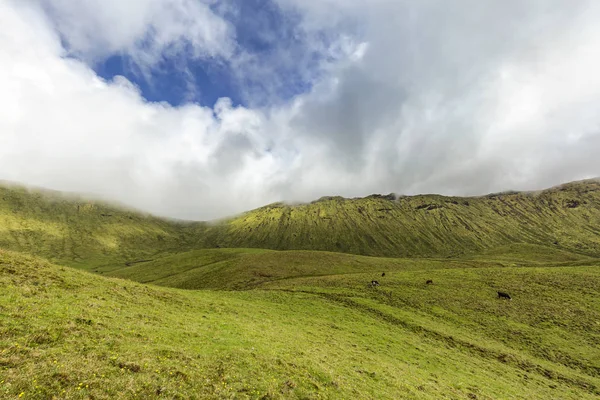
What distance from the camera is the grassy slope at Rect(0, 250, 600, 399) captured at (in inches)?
655

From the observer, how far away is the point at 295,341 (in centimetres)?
3159

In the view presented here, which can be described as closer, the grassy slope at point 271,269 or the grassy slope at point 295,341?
the grassy slope at point 295,341

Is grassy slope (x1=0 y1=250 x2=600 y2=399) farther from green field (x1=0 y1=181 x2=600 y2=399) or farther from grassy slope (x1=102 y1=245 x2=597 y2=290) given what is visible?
grassy slope (x1=102 y1=245 x2=597 y2=290)

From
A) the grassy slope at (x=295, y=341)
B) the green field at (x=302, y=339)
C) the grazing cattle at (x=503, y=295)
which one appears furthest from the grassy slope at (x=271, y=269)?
the grazing cattle at (x=503, y=295)

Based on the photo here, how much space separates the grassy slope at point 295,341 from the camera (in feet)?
54.5

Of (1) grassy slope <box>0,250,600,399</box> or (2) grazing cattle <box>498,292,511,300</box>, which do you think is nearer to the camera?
(1) grassy slope <box>0,250,600,399</box>

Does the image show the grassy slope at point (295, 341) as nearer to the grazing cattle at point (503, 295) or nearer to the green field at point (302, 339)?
the green field at point (302, 339)

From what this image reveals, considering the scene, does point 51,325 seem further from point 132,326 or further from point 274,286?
point 274,286

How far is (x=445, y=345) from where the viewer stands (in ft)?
134

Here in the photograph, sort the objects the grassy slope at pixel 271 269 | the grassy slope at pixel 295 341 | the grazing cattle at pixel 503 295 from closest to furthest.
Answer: the grassy slope at pixel 295 341 < the grazing cattle at pixel 503 295 < the grassy slope at pixel 271 269

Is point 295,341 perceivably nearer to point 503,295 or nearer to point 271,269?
point 503,295

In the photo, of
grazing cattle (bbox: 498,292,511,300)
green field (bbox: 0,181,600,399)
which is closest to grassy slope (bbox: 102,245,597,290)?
green field (bbox: 0,181,600,399)

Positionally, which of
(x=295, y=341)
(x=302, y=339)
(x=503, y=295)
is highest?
(x=503, y=295)

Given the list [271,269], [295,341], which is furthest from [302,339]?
[271,269]
